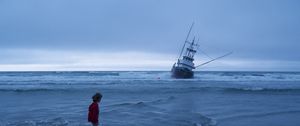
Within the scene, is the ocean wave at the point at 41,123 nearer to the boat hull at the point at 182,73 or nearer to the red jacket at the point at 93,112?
the red jacket at the point at 93,112

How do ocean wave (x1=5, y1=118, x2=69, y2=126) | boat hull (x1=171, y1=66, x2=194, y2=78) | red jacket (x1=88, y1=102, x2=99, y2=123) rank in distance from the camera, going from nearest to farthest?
red jacket (x1=88, y1=102, x2=99, y2=123) → ocean wave (x1=5, y1=118, x2=69, y2=126) → boat hull (x1=171, y1=66, x2=194, y2=78)

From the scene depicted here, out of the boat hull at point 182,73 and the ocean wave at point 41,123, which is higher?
the boat hull at point 182,73

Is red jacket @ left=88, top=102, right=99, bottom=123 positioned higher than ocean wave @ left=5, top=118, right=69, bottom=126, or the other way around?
red jacket @ left=88, top=102, right=99, bottom=123

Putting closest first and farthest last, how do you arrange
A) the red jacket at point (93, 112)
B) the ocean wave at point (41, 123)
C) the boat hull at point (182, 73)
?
the red jacket at point (93, 112) < the ocean wave at point (41, 123) < the boat hull at point (182, 73)

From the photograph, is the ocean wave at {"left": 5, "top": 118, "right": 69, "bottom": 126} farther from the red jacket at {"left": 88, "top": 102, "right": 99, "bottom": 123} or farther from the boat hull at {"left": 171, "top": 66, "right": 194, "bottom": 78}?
the boat hull at {"left": 171, "top": 66, "right": 194, "bottom": 78}

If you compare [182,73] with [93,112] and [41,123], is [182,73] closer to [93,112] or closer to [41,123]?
[41,123]

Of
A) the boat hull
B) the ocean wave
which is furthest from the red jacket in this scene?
the boat hull

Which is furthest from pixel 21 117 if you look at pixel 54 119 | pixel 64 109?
pixel 64 109

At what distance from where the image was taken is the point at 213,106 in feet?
59.3

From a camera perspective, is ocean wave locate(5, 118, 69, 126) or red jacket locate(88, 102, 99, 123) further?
ocean wave locate(5, 118, 69, 126)

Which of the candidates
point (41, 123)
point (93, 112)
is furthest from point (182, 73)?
point (93, 112)

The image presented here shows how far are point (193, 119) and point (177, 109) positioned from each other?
3062 millimetres

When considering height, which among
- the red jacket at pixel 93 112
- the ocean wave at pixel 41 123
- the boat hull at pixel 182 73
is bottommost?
the ocean wave at pixel 41 123

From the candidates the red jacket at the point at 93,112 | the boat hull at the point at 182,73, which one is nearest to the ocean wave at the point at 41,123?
the red jacket at the point at 93,112
